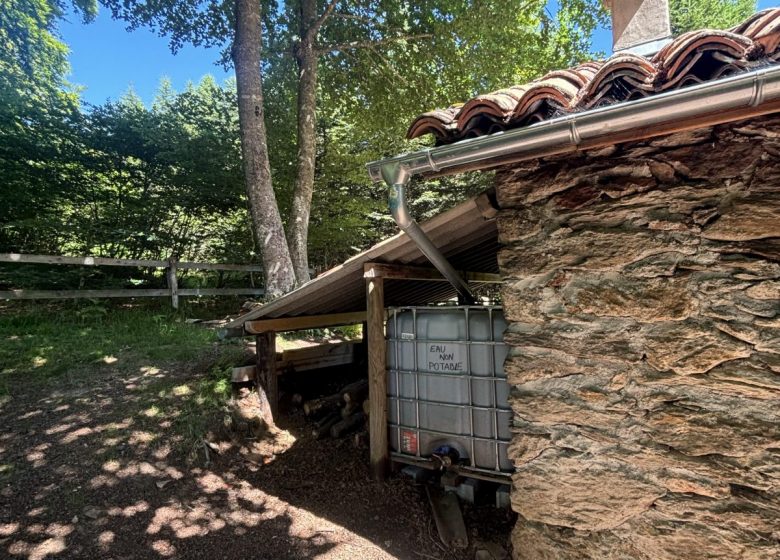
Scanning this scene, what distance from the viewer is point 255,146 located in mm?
5863

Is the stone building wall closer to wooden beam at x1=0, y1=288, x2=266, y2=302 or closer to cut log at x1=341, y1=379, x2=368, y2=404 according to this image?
cut log at x1=341, y1=379, x2=368, y2=404

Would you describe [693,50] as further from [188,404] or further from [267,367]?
[188,404]

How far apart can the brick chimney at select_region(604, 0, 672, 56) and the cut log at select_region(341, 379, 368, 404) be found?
13.5 ft

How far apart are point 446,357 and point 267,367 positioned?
224 centimetres

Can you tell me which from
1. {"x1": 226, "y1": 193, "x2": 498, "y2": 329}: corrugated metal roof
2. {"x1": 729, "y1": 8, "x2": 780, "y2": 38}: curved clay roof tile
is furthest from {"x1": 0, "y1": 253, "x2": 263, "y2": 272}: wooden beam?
{"x1": 729, "y1": 8, "x2": 780, "y2": 38}: curved clay roof tile

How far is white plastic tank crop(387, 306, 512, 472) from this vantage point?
10.2 feet

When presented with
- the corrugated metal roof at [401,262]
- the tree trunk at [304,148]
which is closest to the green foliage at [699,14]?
the tree trunk at [304,148]

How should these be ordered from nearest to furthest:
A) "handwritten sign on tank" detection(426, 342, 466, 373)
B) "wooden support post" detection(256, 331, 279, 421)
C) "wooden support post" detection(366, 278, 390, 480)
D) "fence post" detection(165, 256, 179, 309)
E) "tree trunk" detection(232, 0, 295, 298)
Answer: "handwritten sign on tank" detection(426, 342, 466, 373) → "wooden support post" detection(366, 278, 390, 480) → "wooden support post" detection(256, 331, 279, 421) → "tree trunk" detection(232, 0, 295, 298) → "fence post" detection(165, 256, 179, 309)

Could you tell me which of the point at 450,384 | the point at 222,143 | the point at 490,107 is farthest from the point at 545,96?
the point at 222,143

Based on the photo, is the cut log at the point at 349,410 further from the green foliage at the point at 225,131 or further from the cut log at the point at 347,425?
the green foliage at the point at 225,131

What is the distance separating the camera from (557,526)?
2293mm

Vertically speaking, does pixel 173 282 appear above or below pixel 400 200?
below

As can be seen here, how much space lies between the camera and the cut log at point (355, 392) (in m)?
4.61

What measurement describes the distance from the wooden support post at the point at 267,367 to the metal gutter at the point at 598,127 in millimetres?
2684
